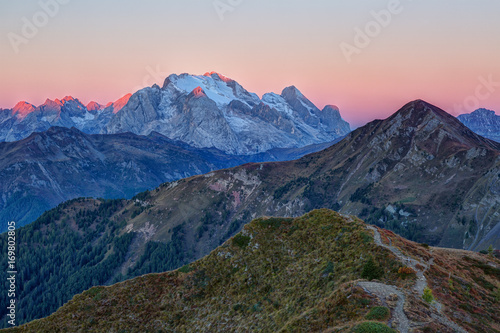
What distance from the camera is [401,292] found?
3347 cm

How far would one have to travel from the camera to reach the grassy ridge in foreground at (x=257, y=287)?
39.2 m

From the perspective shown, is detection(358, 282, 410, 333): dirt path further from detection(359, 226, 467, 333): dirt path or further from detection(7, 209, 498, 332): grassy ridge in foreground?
detection(7, 209, 498, 332): grassy ridge in foreground

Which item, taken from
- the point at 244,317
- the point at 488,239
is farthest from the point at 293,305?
the point at 488,239

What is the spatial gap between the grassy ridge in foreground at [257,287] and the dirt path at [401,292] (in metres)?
0.99

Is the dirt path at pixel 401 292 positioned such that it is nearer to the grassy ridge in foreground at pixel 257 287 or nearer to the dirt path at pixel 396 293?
the dirt path at pixel 396 293

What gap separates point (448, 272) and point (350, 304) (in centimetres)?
2029

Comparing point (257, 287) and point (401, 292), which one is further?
point (257, 287)

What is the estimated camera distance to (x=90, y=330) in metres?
48.2

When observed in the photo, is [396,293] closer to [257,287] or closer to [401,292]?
[401,292]

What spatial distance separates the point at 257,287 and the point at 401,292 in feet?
71.1

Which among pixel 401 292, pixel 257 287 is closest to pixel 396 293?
pixel 401 292

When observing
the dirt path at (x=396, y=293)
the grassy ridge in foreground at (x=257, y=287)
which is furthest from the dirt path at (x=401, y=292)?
the grassy ridge in foreground at (x=257, y=287)

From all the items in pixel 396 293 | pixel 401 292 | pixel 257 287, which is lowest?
pixel 401 292

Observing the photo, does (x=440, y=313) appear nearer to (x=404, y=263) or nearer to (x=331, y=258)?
(x=404, y=263)
